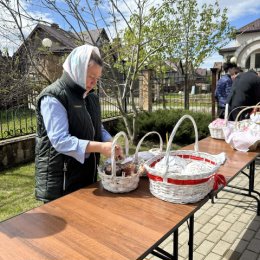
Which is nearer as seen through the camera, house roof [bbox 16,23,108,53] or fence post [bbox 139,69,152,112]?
house roof [bbox 16,23,108,53]

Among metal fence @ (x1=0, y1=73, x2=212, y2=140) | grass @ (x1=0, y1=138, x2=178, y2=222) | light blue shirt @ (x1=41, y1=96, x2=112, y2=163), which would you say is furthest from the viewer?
metal fence @ (x1=0, y1=73, x2=212, y2=140)

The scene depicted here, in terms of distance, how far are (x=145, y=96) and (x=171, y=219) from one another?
25.8 ft

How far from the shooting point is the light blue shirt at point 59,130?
1.46m

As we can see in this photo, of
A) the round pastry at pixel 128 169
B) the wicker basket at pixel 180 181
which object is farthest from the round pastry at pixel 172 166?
the round pastry at pixel 128 169

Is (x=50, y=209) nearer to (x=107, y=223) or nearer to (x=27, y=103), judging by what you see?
(x=107, y=223)

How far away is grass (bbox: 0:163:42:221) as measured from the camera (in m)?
3.31

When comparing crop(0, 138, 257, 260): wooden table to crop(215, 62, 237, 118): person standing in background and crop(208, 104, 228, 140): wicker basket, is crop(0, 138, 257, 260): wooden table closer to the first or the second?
crop(208, 104, 228, 140): wicker basket

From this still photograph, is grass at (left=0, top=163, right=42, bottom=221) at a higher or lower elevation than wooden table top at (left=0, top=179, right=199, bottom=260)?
lower

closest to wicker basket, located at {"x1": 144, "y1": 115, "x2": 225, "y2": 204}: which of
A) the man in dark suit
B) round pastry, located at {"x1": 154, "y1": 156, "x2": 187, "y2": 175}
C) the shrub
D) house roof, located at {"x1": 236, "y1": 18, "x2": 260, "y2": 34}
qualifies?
round pastry, located at {"x1": 154, "y1": 156, "x2": 187, "y2": 175}

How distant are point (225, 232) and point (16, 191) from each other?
8.84 ft

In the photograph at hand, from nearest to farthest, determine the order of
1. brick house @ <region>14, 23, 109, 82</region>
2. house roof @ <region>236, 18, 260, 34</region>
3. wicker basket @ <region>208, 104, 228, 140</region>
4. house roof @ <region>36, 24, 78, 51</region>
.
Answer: wicker basket @ <region>208, 104, 228, 140</region> → house roof @ <region>36, 24, 78, 51</region> → brick house @ <region>14, 23, 109, 82</region> → house roof @ <region>236, 18, 260, 34</region>

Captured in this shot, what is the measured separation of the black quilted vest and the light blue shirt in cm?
5

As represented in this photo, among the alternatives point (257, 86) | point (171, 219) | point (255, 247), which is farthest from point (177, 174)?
point (257, 86)

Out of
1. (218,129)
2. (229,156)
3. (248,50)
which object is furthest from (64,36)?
(248,50)
